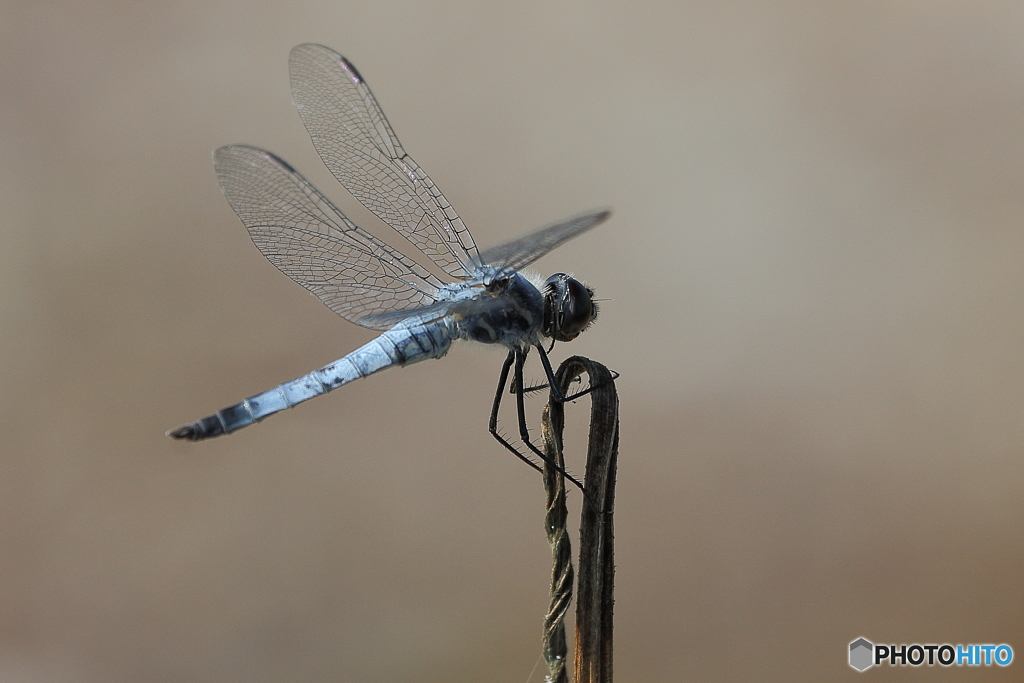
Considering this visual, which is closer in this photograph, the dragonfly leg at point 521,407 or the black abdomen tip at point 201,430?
the black abdomen tip at point 201,430

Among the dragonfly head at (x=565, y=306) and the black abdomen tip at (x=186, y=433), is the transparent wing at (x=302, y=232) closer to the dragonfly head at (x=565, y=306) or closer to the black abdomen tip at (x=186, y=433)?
the dragonfly head at (x=565, y=306)

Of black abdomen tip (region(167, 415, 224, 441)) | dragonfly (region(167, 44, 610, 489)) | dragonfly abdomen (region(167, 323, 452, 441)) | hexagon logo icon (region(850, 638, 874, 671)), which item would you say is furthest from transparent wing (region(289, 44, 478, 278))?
hexagon logo icon (region(850, 638, 874, 671))

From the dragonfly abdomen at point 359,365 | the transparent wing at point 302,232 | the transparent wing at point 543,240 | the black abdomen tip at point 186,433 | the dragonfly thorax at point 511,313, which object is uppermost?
the transparent wing at point 302,232

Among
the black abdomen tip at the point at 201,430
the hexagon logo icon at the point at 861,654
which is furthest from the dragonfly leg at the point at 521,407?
the hexagon logo icon at the point at 861,654

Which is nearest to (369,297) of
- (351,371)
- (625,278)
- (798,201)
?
(351,371)

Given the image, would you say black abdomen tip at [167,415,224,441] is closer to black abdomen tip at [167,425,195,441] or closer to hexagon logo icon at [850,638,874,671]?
black abdomen tip at [167,425,195,441]

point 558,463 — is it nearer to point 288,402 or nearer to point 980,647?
point 288,402
